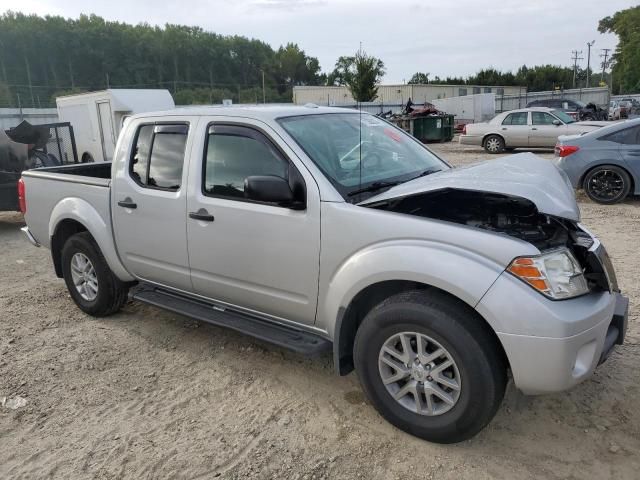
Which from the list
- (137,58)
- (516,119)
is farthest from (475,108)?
(137,58)

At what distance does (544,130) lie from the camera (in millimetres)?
17781

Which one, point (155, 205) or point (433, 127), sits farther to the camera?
point (433, 127)

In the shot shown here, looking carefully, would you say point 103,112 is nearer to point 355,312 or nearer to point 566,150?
point 566,150

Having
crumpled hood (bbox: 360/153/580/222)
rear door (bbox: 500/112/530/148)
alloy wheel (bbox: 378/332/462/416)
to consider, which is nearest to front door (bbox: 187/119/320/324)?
crumpled hood (bbox: 360/153/580/222)

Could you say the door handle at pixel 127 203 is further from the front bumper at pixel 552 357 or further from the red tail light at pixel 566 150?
the red tail light at pixel 566 150

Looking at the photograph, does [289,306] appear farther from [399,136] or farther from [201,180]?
[399,136]

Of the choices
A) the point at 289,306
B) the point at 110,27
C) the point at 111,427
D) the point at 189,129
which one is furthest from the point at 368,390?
the point at 110,27

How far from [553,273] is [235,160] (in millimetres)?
2111

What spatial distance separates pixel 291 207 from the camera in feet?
10.7

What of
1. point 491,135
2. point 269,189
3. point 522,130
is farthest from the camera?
point 491,135

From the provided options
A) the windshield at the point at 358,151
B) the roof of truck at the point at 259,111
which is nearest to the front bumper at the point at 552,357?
the windshield at the point at 358,151

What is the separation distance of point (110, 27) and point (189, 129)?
343 ft

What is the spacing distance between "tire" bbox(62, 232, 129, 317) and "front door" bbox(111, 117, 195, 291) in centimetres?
39

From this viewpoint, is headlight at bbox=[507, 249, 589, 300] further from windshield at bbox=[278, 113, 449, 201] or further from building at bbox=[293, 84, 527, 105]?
building at bbox=[293, 84, 527, 105]
